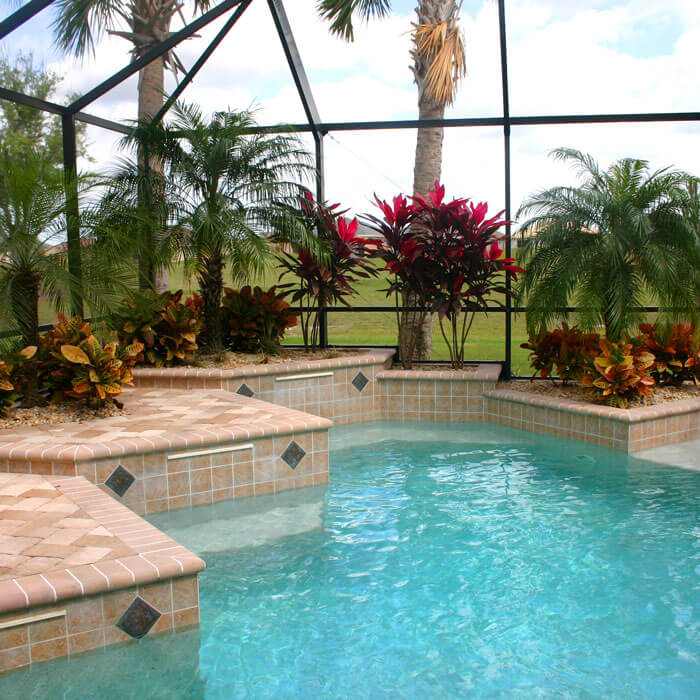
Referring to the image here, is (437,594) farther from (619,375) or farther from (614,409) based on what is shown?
(619,375)

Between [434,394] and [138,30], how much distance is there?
5502 millimetres

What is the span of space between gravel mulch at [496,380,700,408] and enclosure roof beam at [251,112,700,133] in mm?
2675

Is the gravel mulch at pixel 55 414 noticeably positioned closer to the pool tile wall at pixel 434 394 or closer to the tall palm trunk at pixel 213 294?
the tall palm trunk at pixel 213 294

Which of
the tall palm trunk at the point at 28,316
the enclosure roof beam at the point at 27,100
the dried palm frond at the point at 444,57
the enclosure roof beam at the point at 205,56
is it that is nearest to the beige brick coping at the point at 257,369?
the tall palm trunk at the point at 28,316

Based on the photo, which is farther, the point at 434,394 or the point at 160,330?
the point at 434,394

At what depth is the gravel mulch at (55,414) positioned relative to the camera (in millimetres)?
5422

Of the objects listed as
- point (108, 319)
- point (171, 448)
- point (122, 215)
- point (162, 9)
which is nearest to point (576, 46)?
point (162, 9)

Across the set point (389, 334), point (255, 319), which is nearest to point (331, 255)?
point (255, 319)

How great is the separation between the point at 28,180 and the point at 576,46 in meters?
11.3

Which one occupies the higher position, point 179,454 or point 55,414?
point 55,414

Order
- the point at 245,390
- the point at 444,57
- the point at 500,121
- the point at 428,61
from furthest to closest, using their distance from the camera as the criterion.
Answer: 1. the point at 428,61
2. the point at 444,57
3. the point at 500,121
4. the point at 245,390

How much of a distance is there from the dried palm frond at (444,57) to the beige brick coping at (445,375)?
332 centimetres

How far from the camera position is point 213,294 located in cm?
783

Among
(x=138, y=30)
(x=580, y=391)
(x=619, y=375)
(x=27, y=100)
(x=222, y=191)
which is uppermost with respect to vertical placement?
(x=138, y=30)
